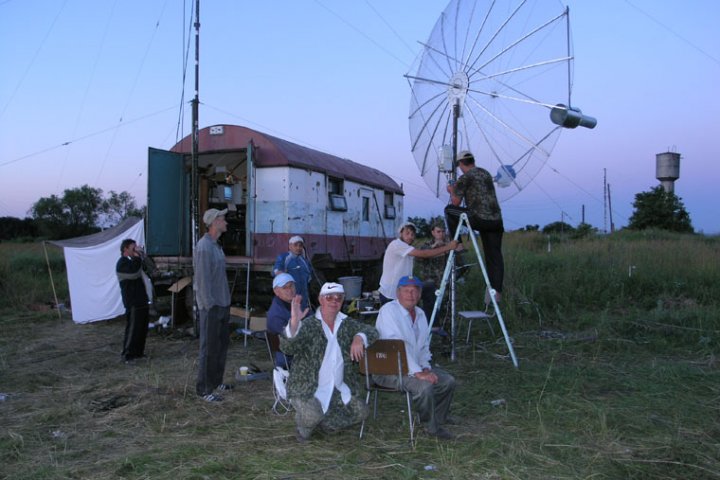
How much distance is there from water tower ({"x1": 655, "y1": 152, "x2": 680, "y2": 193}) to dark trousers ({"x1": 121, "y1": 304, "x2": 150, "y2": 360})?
123 feet

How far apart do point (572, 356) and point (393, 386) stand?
398 centimetres

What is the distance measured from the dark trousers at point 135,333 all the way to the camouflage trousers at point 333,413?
14.1 feet

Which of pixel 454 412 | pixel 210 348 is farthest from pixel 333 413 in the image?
pixel 210 348

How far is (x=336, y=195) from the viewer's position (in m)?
11.8

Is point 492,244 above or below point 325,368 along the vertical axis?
above

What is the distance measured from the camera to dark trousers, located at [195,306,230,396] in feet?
18.7

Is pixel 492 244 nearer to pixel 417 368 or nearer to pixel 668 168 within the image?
pixel 417 368

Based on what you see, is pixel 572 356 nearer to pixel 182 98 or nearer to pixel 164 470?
pixel 164 470

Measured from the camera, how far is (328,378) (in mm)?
4438

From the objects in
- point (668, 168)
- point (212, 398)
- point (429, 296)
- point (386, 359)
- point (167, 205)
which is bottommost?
point (212, 398)

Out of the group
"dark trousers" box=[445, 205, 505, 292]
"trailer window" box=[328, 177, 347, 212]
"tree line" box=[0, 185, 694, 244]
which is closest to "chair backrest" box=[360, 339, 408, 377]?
"dark trousers" box=[445, 205, 505, 292]

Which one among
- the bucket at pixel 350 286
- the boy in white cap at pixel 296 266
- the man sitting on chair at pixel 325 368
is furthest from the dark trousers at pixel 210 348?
the bucket at pixel 350 286

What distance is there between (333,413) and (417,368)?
774 mm

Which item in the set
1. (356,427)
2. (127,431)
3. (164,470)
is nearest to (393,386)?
(356,427)
